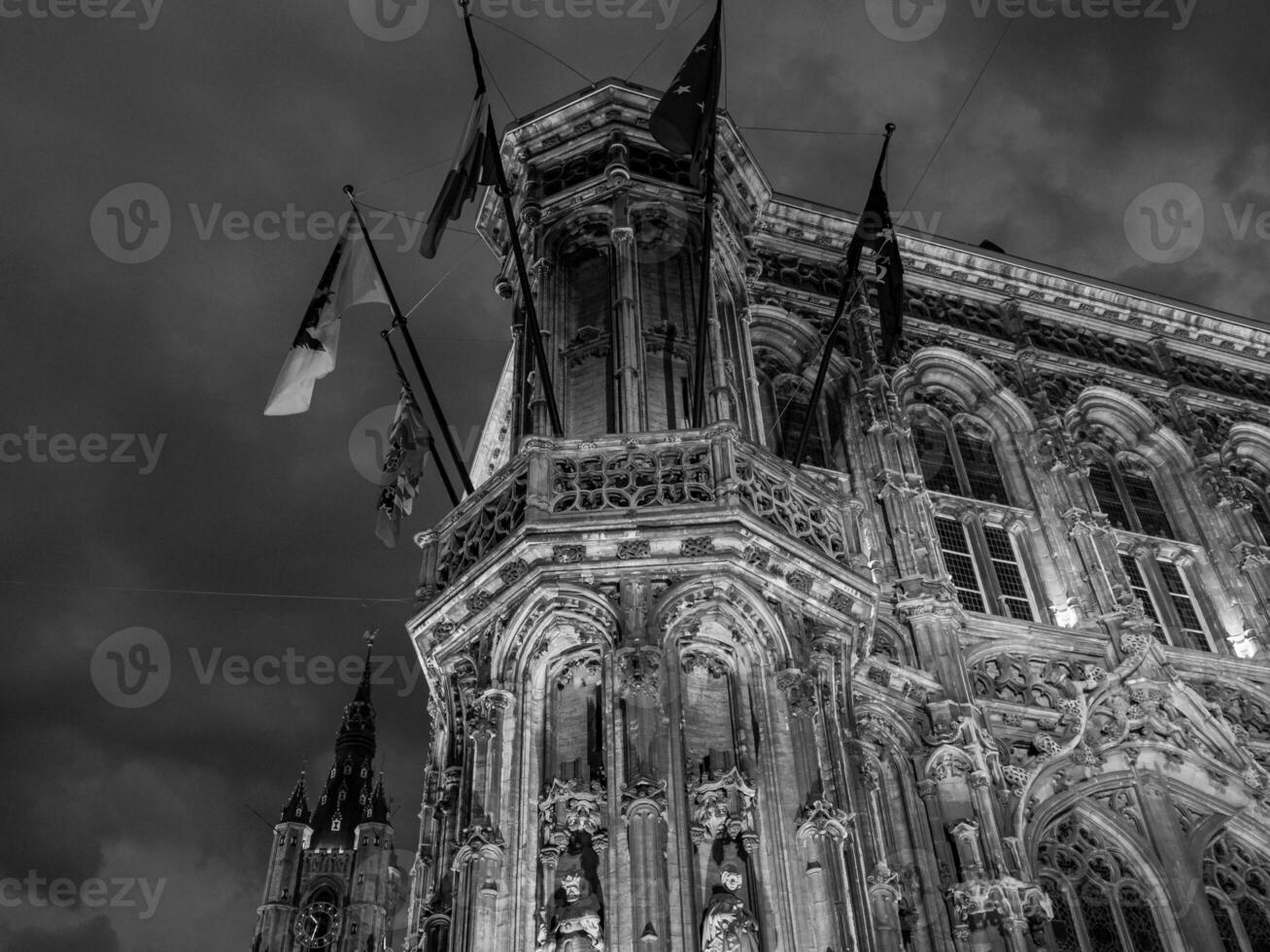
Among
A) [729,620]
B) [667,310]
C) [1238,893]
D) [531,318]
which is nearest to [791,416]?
[667,310]

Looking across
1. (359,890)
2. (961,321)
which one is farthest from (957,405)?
(359,890)

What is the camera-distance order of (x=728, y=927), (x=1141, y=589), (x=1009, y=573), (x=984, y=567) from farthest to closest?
(x=1141, y=589) < (x=1009, y=573) < (x=984, y=567) < (x=728, y=927)

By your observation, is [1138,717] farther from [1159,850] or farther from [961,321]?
[961,321]

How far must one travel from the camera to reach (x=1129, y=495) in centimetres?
2833

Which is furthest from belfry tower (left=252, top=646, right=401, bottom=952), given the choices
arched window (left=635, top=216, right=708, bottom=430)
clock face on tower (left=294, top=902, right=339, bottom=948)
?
arched window (left=635, top=216, right=708, bottom=430)

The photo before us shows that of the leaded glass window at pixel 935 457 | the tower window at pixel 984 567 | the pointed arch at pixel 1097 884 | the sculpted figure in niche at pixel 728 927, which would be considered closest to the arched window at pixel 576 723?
the sculpted figure in niche at pixel 728 927

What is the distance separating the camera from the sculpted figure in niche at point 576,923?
586 inches

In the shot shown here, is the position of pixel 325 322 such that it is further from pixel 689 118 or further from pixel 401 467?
pixel 689 118

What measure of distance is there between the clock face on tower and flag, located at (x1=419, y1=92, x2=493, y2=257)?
5958 centimetres

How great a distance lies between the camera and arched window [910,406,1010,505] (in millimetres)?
27047

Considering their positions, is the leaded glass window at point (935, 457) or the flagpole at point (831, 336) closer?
the flagpole at point (831, 336)

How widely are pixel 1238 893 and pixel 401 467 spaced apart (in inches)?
564

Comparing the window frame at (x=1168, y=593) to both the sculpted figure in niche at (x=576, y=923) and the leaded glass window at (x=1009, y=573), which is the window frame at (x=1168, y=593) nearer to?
the leaded glass window at (x=1009, y=573)

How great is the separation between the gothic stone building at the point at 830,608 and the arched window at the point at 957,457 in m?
0.07
